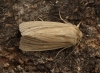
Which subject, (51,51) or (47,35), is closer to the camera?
(47,35)

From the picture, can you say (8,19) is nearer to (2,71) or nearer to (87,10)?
(2,71)

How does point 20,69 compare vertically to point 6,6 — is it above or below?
below

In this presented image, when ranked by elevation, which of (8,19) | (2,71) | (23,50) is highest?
(8,19)

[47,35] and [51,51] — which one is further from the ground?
[47,35]

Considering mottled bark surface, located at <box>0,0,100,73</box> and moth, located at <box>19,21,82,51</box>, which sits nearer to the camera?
moth, located at <box>19,21,82,51</box>

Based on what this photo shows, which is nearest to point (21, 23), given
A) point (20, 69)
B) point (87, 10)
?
point (20, 69)
